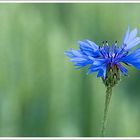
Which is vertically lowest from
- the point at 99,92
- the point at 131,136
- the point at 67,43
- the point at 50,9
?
the point at 131,136

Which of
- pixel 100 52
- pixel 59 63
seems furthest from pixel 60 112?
pixel 100 52

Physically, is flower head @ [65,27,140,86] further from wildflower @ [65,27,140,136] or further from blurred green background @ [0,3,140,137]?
blurred green background @ [0,3,140,137]

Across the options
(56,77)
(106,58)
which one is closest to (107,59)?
(106,58)

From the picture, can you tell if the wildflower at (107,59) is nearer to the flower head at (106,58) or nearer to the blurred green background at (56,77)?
the flower head at (106,58)

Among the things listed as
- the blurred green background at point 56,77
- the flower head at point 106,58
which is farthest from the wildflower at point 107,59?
→ the blurred green background at point 56,77

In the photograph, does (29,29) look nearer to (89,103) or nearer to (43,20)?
(43,20)

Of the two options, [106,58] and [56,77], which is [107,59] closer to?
[106,58]
